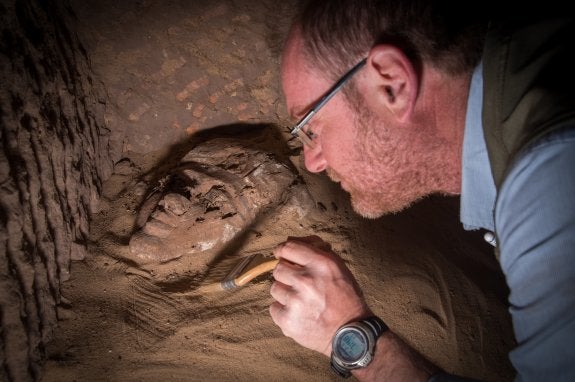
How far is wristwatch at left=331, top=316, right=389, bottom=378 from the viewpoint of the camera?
1.58 meters

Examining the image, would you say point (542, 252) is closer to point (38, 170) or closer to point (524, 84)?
point (524, 84)

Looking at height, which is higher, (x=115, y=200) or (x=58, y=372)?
(x=115, y=200)

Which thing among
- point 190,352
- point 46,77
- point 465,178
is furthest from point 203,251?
point 465,178

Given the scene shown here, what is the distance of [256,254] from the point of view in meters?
2.25

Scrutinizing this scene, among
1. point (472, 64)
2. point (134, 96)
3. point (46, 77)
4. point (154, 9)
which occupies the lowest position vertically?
point (472, 64)

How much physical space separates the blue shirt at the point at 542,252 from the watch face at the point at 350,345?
65 centimetres

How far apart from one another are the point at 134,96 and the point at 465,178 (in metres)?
2.66

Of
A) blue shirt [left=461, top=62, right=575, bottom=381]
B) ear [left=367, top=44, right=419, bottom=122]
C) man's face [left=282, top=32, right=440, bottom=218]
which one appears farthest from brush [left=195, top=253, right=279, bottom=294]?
blue shirt [left=461, top=62, right=575, bottom=381]

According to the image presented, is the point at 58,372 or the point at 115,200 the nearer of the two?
the point at 58,372

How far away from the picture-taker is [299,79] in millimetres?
1592

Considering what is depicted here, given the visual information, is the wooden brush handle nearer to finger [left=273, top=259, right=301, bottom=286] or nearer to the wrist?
finger [left=273, top=259, right=301, bottom=286]

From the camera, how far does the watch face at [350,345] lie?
1578 mm

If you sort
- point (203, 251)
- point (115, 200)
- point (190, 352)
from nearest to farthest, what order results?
point (190, 352) → point (203, 251) → point (115, 200)

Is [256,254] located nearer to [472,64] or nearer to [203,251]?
[203,251]
